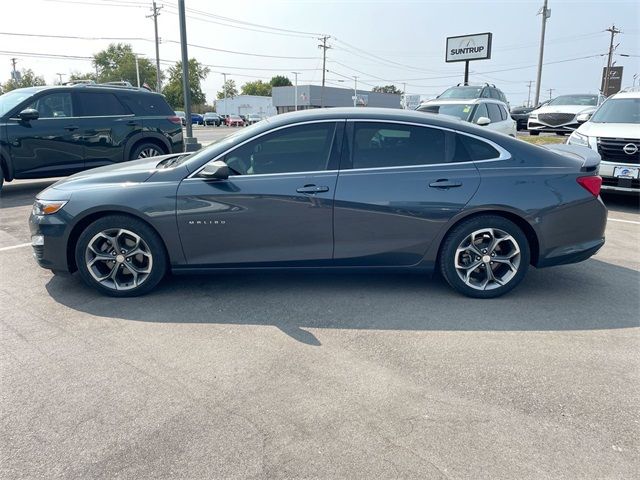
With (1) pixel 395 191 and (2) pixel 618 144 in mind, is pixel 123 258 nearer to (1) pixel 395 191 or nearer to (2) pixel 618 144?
(1) pixel 395 191

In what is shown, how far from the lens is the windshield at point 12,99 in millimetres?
8250

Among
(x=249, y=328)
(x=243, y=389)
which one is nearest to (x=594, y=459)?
(x=243, y=389)

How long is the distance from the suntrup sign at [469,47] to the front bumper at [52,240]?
90.3 feet

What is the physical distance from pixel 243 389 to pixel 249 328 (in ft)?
2.62

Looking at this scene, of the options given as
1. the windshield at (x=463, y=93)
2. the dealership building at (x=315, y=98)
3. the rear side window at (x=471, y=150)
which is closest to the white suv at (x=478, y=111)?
the windshield at (x=463, y=93)

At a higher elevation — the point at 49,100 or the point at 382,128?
the point at 49,100

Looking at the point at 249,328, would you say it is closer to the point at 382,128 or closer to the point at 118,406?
the point at 118,406

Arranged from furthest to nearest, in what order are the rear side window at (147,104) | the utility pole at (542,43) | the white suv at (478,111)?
the utility pole at (542,43)
the white suv at (478,111)
the rear side window at (147,104)

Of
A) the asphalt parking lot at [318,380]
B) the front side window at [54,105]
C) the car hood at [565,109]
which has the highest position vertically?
the car hood at [565,109]

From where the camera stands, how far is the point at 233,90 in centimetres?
12325

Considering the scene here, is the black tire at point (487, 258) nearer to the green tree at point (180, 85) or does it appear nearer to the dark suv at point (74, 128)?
the dark suv at point (74, 128)

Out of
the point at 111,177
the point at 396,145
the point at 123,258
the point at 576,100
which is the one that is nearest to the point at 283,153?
the point at 396,145

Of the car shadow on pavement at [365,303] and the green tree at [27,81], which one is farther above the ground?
the green tree at [27,81]

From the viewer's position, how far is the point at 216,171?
153 inches
